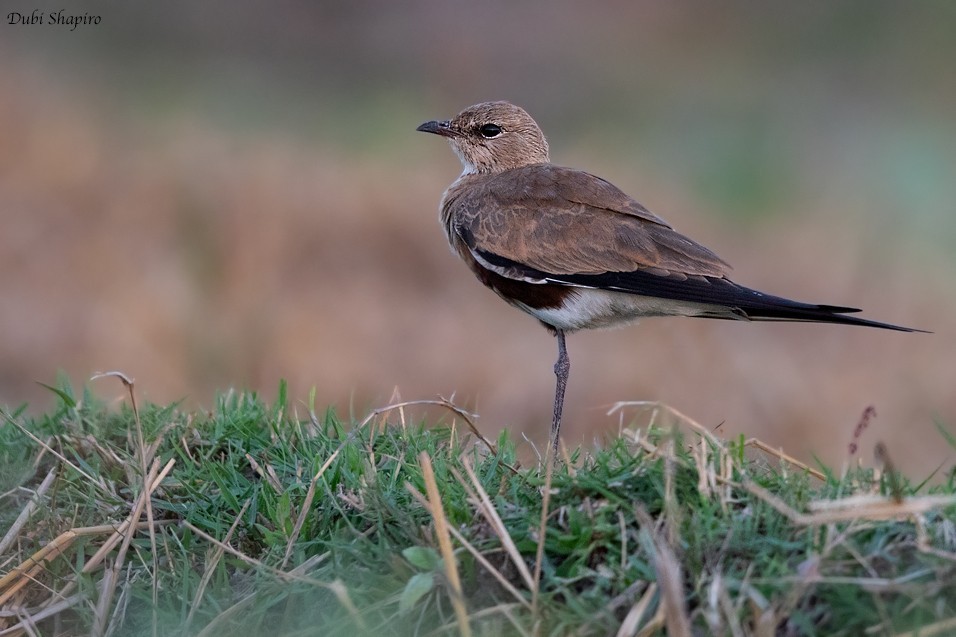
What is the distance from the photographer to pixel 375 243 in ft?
31.0

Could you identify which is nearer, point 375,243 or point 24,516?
point 24,516

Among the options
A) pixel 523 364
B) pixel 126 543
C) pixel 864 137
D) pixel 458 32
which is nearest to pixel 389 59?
pixel 458 32

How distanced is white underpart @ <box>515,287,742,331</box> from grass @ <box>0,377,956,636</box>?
1.02 metres

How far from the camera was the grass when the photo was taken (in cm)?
268

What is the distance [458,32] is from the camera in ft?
50.1

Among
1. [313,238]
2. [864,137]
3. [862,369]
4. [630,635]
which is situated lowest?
[630,635]

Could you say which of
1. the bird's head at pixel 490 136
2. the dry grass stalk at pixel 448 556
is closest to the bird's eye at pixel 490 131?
the bird's head at pixel 490 136

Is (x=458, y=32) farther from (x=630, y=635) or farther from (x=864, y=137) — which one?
(x=630, y=635)

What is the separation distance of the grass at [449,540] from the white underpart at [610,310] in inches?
40.0

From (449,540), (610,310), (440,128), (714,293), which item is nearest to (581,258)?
(610,310)

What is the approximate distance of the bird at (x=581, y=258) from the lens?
15.0 feet

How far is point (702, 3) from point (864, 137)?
315 cm

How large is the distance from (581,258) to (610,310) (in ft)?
0.78

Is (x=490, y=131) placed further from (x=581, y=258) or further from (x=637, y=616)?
(x=637, y=616)
